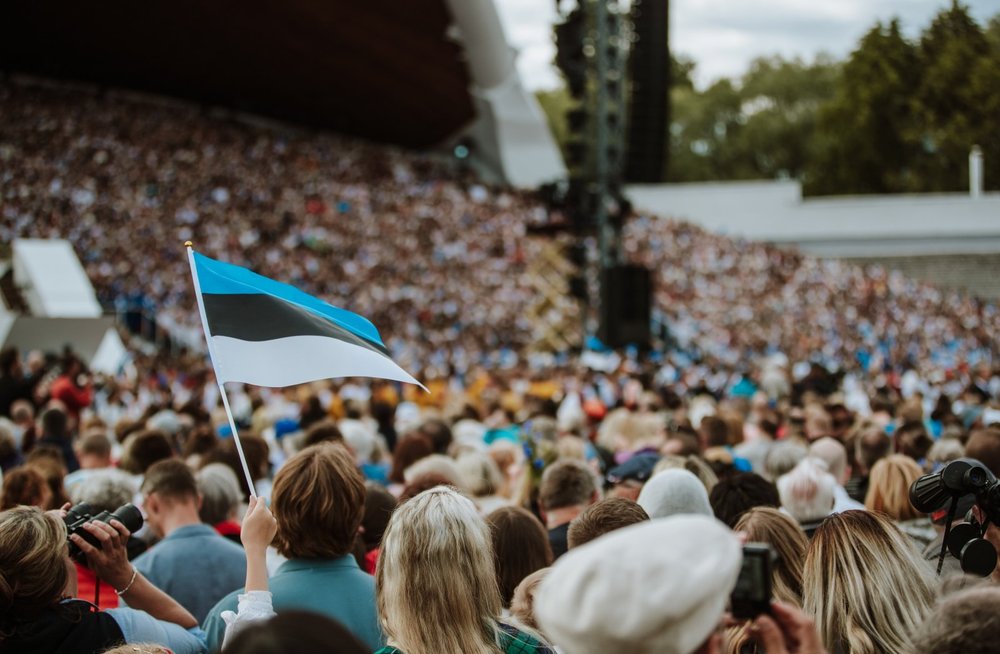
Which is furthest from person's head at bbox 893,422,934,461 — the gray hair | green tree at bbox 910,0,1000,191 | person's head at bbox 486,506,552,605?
green tree at bbox 910,0,1000,191

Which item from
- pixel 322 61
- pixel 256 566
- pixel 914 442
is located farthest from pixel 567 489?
pixel 322 61

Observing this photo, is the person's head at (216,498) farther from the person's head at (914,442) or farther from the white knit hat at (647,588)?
the person's head at (914,442)

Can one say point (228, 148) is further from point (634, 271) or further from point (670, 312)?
point (634, 271)

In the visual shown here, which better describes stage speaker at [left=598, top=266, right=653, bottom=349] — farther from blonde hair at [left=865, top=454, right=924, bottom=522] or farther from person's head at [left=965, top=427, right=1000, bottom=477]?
blonde hair at [left=865, top=454, right=924, bottom=522]

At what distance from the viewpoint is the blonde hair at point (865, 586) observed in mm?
2910

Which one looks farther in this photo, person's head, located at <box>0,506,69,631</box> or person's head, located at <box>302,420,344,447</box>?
person's head, located at <box>302,420,344,447</box>

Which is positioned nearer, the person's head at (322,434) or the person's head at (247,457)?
the person's head at (247,457)

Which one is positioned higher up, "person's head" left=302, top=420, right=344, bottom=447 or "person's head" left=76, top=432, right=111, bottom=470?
"person's head" left=302, top=420, right=344, bottom=447

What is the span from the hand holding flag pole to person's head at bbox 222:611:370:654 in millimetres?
2494

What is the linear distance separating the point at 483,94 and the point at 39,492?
38.6 meters

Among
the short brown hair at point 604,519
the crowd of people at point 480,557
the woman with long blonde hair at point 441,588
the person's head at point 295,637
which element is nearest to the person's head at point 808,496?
the crowd of people at point 480,557

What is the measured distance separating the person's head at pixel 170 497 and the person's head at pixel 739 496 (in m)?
2.25

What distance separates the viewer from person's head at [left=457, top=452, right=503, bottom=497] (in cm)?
625

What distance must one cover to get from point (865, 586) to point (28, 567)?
7.41 feet
